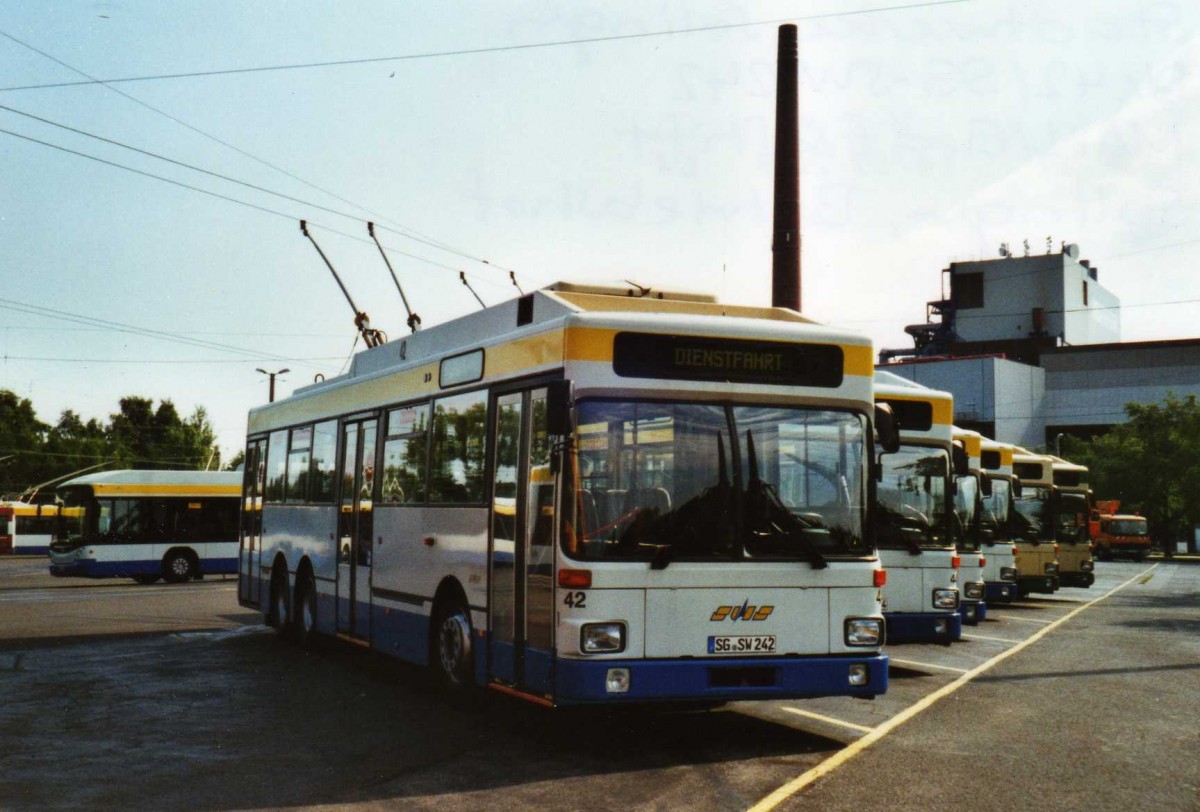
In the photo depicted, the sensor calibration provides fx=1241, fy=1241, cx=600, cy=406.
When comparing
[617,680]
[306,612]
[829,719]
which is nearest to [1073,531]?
[306,612]

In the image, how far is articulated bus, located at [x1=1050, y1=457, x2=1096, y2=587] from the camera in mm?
27469

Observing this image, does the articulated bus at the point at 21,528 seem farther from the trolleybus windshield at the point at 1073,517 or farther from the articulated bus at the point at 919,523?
the articulated bus at the point at 919,523

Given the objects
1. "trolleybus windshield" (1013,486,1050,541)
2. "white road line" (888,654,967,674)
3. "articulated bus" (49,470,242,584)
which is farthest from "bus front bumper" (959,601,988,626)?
"articulated bus" (49,470,242,584)

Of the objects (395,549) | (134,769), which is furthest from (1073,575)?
(134,769)

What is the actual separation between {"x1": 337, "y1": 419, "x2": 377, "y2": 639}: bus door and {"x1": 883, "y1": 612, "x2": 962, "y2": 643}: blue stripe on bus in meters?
5.19

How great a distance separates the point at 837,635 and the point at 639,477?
1783 millimetres

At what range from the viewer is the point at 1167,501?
208 ft

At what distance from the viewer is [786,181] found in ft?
77.7

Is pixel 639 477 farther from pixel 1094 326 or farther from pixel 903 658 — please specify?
pixel 1094 326

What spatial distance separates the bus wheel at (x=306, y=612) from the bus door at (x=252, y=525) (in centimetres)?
185

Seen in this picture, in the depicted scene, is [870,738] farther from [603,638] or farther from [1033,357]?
[1033,357]

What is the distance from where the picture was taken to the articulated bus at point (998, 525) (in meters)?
21.1

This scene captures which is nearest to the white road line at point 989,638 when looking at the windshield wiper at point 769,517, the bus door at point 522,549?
the windshield wiper at point 769,517

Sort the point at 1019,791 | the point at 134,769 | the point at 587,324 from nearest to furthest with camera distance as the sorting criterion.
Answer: the point at 1019,791 < the point at 134,769 < the point at 587,324
